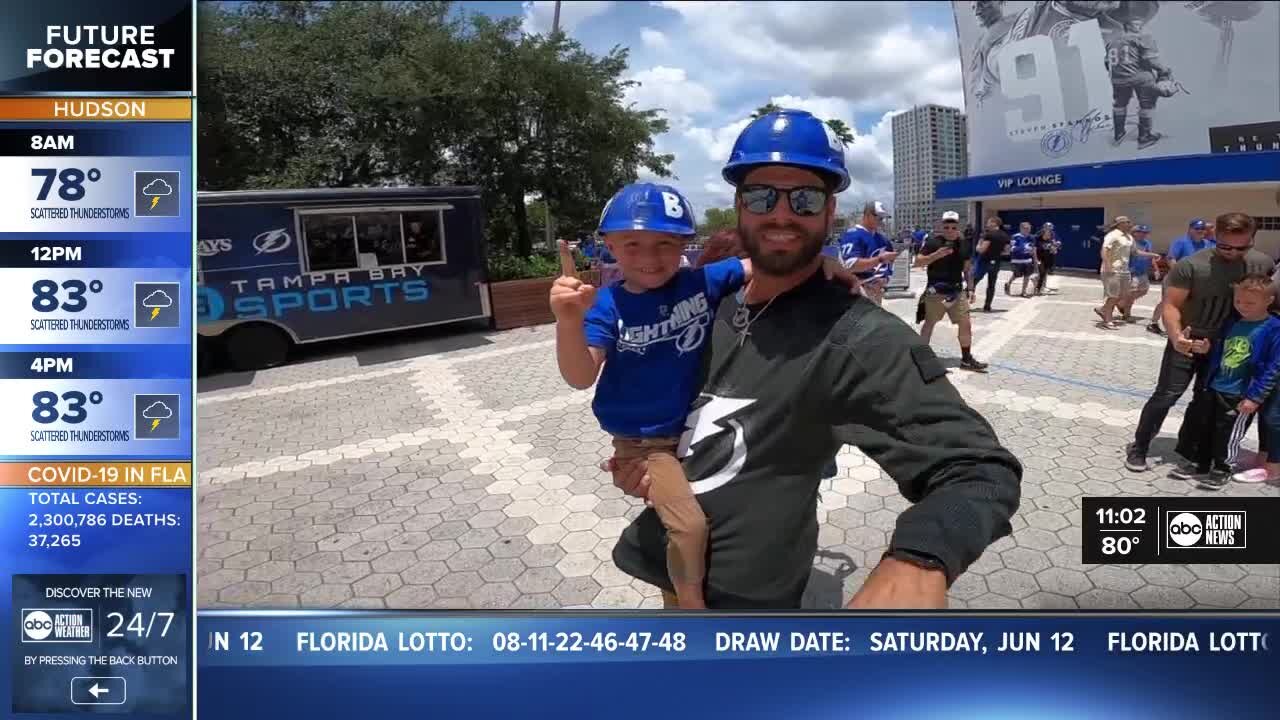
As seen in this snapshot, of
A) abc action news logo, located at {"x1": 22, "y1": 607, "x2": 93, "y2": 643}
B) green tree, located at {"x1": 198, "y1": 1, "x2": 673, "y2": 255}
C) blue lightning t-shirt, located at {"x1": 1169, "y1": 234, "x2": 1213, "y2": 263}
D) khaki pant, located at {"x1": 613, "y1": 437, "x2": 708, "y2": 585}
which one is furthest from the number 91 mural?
green tree, located at {"x1": 198, "y1": 1, "x2": 673, "y2": 255}

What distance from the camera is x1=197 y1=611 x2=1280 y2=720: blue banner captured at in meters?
1.31

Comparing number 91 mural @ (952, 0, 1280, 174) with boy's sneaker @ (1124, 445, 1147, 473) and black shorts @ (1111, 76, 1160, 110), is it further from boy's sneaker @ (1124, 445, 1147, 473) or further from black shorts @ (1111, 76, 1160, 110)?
boy's sneaker @ (1124, 445, 1147, 473)

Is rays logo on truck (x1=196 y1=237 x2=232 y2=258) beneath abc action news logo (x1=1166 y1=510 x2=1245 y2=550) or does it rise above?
above

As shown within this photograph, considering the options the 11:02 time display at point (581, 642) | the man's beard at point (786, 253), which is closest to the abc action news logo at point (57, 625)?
the 11:02 time display at point (581, 642)

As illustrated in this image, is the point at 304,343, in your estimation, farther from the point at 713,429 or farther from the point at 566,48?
the point at 713,429

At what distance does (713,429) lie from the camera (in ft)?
4.26

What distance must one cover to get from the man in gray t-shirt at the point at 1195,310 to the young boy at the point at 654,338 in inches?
128

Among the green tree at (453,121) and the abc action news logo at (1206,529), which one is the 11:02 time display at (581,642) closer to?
the abc action news logo at (1206,529)

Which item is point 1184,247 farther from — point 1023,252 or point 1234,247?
point 1023,252

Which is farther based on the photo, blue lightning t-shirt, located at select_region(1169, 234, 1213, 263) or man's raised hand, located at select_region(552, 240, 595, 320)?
blue lightning t-shirt, located at select_region(1169, 234, 1213, 263)

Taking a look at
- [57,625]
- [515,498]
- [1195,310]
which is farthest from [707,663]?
[1195,310]

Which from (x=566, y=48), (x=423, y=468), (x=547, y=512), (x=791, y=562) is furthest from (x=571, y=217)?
(x=791, y=562)

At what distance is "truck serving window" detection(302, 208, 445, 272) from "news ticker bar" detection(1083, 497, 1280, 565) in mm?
7599

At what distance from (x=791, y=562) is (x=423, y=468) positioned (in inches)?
122
